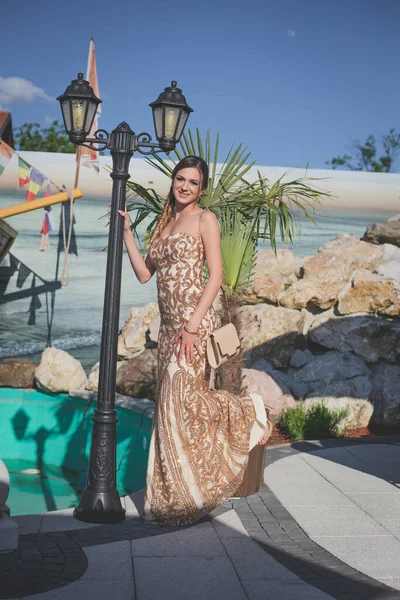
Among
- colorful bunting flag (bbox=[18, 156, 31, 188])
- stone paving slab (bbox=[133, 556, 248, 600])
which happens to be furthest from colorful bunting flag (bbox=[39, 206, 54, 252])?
stone paving slab (bbox=[133, 556, 248, 600])

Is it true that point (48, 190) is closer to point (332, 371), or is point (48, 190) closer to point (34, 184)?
point (34, 184)

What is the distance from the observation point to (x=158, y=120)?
5.21 metres

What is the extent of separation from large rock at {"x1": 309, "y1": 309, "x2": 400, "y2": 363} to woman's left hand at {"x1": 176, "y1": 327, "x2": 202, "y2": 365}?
6.00 meters

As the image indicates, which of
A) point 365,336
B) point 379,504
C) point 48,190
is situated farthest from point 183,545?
point 48,190

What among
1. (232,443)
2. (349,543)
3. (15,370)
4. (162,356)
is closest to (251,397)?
(232,443)

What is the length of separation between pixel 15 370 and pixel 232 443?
6.13 metres

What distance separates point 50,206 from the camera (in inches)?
472

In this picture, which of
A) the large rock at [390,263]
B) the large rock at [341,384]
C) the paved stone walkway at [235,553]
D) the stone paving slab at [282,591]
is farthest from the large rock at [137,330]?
the stone paving slab at [282,591]

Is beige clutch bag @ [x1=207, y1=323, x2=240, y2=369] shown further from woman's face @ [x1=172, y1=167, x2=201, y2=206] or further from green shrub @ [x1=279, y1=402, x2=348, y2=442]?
green shrub @ [x1=279, y1=402, x2=348, y2=442]

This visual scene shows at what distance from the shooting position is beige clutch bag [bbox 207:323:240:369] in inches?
186

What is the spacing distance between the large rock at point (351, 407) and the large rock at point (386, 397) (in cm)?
14

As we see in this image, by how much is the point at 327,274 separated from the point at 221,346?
6.63m

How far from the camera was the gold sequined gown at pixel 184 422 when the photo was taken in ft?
15.6

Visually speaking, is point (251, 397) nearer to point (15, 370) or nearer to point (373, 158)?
point (15, 370)
